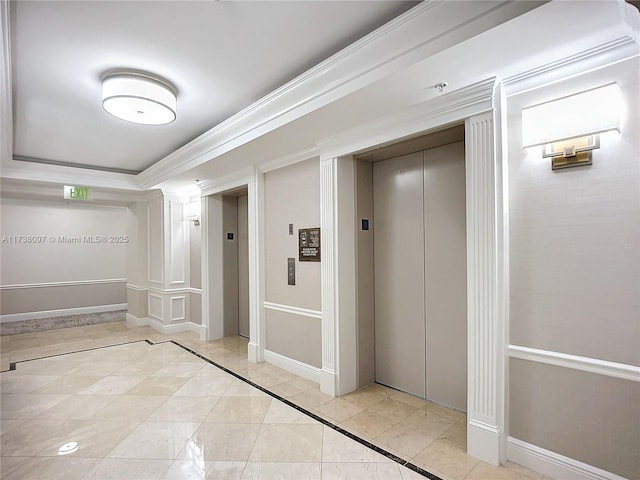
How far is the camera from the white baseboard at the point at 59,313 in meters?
7.42

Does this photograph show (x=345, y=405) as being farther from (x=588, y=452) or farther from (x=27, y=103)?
(x=27, y=103)

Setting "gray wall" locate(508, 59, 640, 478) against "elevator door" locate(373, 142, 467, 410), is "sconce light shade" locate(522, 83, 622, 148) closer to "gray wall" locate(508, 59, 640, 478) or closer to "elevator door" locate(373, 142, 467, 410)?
"gray wall" locate(508, 59, 640, 478)

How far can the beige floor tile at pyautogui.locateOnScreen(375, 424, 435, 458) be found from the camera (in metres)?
2.53

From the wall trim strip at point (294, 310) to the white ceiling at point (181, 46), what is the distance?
2.38 metres

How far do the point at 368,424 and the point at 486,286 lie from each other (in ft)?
5.14

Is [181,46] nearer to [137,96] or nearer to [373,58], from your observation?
[137,96]

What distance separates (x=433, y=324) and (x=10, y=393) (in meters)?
4.60

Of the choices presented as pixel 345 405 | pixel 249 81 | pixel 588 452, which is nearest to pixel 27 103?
pixel 249 81

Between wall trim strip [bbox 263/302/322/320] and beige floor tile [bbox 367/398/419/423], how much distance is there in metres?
1.09

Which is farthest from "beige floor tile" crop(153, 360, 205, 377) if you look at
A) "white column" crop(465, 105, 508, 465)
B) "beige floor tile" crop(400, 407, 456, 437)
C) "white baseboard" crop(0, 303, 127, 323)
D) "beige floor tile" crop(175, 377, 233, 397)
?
"white baseboard" crop(0, 303, 127, 323)

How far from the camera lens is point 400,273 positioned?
11.8ft

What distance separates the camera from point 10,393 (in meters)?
3.71

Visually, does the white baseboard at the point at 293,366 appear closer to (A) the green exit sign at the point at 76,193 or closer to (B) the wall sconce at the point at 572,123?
(B) the wall sconce at the point at 572,123

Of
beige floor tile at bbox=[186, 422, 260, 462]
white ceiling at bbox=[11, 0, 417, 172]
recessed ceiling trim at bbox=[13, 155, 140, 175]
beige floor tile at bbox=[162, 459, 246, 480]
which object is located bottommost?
beige floor tile at bbox=[186, 422, 260, 462]
